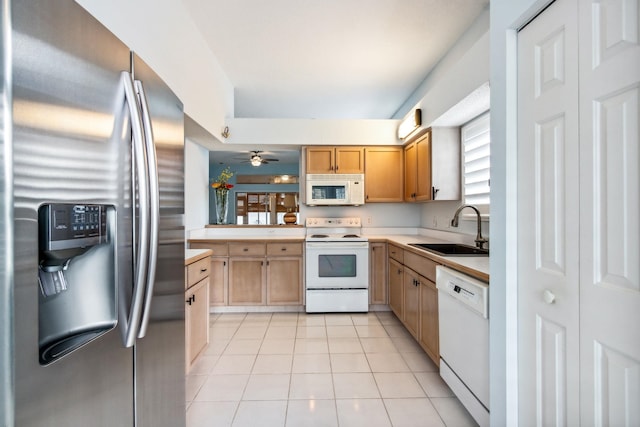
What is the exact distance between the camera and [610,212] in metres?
0.91

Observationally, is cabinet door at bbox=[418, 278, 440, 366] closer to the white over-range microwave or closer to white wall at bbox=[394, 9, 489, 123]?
white wall at bbox=[394, 9, 489, 123]

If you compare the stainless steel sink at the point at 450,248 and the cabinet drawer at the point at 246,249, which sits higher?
the stainless steel sink at the point at 450,248

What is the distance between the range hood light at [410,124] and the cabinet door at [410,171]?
169 millimetres

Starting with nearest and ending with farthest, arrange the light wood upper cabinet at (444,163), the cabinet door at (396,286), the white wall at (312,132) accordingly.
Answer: the light wood upper cabinet at (444,163) < the cabinet door at (396,286) < the white wall at (312,132)

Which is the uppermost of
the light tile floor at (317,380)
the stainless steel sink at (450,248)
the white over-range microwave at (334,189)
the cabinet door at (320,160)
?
the cabinet door at (320,160)

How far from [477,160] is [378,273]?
166 cm

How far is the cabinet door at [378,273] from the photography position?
3.75m

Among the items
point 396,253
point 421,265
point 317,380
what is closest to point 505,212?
point 421,265

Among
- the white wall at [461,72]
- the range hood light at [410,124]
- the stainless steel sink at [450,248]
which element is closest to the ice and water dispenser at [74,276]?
the white wall at [461,72]

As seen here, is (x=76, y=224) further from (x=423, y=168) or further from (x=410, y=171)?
(x=410, y=171)

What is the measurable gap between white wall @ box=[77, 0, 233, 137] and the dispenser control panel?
1.19m

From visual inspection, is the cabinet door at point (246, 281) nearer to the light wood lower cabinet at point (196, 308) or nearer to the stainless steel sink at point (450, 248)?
the light wood lower cabinet at point (196, 308)

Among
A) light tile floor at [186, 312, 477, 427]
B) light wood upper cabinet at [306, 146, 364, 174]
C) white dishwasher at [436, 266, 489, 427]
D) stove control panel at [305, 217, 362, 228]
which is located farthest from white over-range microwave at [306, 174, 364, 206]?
white dishwasher at [436, 266, 489, 427]

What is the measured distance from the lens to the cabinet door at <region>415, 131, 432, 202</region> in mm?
3213
